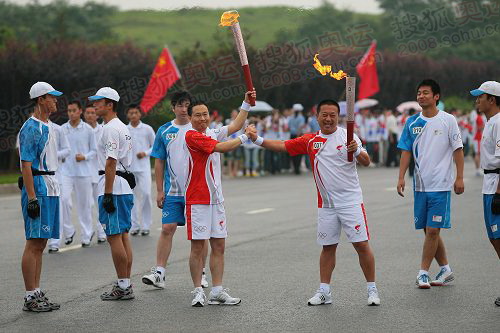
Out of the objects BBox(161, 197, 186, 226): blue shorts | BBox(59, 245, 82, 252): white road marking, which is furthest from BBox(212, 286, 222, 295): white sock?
BBox(59, 245, 82, 252): white road marking

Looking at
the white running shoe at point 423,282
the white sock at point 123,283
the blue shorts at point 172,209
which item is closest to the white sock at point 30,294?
the white sock at point 123,283

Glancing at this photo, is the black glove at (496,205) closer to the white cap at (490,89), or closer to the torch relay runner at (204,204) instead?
the white cap at (490,89)

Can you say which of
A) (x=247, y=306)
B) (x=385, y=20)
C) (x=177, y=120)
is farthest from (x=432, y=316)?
(x=385, y=20)

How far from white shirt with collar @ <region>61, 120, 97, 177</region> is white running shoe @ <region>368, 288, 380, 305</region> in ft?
20.7

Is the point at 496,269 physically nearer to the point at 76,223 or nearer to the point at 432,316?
the point at 432,316

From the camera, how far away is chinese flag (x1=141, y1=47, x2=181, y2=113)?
2823cm

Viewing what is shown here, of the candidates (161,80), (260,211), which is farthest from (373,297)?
(161,80)

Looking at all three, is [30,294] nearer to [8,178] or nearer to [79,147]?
[79,147]

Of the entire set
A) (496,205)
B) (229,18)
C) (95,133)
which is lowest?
(496,205)

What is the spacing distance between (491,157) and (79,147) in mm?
6734

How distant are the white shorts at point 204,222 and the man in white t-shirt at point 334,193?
753 mm

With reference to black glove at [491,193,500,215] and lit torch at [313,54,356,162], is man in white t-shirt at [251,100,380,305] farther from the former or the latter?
black glove at [491,193,500,215]

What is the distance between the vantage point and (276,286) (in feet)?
31.9

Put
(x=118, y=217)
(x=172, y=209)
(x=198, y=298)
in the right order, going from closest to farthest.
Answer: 1. (x=198, y=298)
2. (x=118, y=217)
3. (x=172, y=209)
